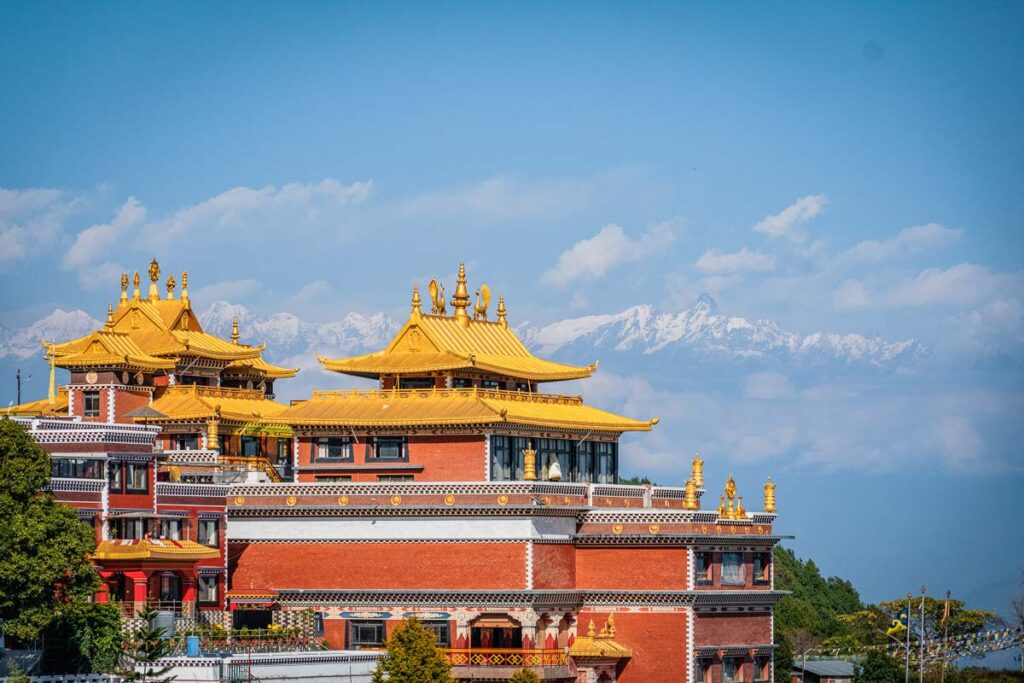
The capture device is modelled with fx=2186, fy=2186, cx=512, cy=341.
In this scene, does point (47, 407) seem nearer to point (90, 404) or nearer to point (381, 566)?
point (90, 404)

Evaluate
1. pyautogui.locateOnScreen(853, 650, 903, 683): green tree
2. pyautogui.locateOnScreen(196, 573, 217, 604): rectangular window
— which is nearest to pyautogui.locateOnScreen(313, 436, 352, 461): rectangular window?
pyautogui.locateOnScreen(196, 573, 217, 604): rectangular window

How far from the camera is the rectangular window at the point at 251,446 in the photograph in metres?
98.1

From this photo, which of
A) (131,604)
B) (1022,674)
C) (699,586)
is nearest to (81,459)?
(131,604)

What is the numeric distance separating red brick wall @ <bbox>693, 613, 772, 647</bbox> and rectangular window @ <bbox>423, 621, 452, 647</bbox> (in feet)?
29.5

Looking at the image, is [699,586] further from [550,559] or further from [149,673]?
[149,673]

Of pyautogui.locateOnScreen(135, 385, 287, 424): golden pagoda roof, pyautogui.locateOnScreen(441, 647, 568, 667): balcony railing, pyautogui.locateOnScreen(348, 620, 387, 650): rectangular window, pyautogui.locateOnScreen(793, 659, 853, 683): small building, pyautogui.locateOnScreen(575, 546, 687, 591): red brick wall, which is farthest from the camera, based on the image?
pyautogui.locateOnScreen(793, 659, 853, 683): small building

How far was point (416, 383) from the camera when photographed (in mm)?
90688

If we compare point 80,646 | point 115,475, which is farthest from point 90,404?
point 80,646

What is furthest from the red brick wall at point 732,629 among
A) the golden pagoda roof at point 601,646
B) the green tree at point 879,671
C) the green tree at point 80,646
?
the green tree at point 80,646

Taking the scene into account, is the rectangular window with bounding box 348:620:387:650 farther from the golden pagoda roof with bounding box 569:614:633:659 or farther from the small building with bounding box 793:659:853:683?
the small building with bounding box 793:659:853:683

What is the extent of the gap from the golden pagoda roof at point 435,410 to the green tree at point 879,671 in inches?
784

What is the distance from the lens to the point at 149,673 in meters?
68.8

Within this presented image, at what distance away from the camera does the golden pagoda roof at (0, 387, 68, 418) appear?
9800 centimetres

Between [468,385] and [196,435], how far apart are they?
13.9 meters
